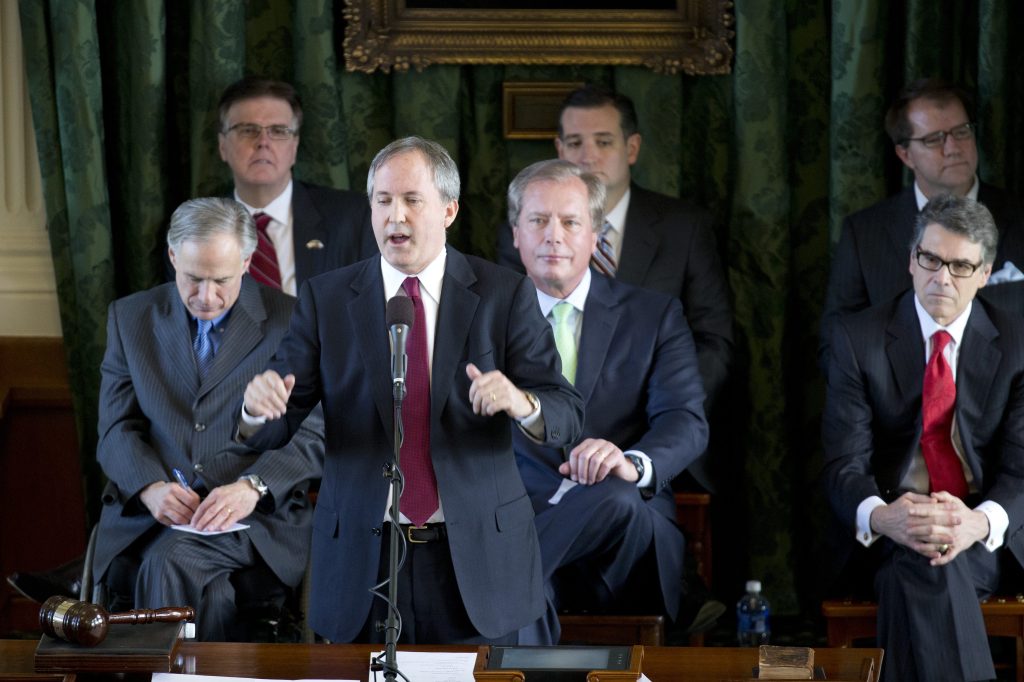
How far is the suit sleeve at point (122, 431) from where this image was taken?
14.9 ft

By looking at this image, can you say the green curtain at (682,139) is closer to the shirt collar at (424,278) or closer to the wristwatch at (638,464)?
the wristwatch at (638,464)

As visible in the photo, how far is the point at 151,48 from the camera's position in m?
5.51

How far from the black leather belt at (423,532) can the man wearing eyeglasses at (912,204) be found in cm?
204

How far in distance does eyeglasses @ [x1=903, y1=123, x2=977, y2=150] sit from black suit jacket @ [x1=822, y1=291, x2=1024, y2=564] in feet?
2.18

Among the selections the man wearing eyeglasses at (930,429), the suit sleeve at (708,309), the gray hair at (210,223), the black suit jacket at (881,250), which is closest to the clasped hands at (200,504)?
the gray hair at (210,223)

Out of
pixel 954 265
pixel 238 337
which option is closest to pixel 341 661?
pixel 238 337

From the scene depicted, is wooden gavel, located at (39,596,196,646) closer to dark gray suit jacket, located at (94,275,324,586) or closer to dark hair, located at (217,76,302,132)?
dark gray suit jacket, located at (94,275,324,586)

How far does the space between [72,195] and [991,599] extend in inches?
125

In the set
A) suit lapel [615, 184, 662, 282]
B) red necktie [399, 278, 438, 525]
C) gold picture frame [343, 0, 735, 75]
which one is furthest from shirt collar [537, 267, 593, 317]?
gold picture frame [343, 0, 735, 75]

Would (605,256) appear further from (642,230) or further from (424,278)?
(424,278)

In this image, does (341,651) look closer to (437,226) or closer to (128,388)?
(437,226)

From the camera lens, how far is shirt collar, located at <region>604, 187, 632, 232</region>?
5.47 meters

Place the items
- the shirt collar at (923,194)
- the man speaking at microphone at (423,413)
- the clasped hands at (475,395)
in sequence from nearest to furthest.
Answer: the clasped hands at (475,395)
the man speaking at microphone at (423,413)
the shirt collar at (923,194)

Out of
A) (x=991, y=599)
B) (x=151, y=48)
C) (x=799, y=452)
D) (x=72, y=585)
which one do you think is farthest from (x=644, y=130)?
(x=72, y=585)
